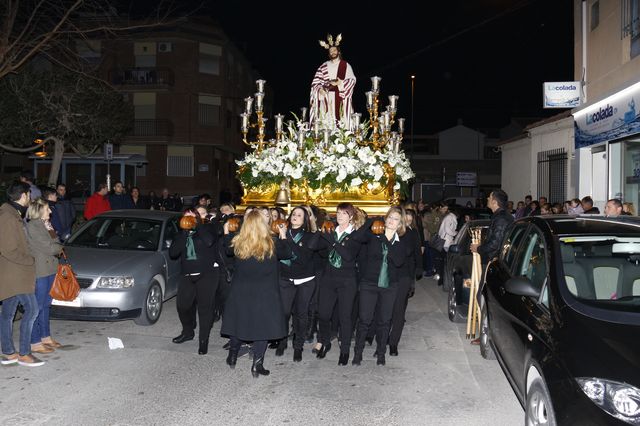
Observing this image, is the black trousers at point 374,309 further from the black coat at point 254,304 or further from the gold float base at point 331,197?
the gold float base at point 331,197

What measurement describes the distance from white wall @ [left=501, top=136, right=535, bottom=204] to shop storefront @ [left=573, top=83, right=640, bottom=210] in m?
5.09

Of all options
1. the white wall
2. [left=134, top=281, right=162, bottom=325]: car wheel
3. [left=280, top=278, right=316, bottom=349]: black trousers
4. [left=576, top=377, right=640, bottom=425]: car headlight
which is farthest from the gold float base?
the white wall

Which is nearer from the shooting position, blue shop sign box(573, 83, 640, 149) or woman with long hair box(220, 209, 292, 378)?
woman with long hair box(220, 209, 292, 378)

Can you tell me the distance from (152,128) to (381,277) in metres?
32.0

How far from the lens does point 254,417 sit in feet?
16.7

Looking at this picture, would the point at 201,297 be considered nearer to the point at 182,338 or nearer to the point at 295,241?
the point at 182,338

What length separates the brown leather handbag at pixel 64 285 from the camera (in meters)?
7.09

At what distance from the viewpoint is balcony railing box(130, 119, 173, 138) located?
119 feet

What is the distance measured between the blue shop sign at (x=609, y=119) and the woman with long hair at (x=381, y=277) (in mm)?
8152

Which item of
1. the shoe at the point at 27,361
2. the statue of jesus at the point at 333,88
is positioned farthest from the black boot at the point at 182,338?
the statue of jesus at the point at 333,88

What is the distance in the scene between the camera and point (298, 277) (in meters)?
7.09

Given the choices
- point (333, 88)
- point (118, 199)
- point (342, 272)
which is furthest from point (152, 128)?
point (342, 272)

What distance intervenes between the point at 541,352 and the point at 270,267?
299 centimetres

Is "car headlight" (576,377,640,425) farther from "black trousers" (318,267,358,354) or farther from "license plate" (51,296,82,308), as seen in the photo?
"license plate" (51,296,82,308)
